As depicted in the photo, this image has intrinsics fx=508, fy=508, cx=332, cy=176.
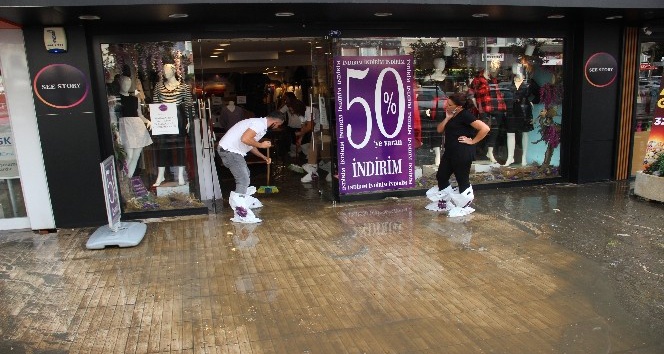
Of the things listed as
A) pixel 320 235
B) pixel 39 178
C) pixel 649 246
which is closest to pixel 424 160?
pixel 320 235

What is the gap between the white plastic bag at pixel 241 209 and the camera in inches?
268

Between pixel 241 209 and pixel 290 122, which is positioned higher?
pixel 290 122

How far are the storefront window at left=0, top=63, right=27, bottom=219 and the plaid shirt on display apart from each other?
6.82 m

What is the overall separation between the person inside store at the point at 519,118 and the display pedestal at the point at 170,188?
529 centimetres

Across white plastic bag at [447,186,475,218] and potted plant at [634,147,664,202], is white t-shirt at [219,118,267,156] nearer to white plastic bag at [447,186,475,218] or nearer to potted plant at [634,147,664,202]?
white plastic bag at [447,186,475,218]

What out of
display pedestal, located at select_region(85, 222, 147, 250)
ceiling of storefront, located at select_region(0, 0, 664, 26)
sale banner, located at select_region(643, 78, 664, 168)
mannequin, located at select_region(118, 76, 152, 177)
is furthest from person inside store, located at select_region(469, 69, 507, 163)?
display pedestal, located at select_region(85, 222, 147, 250)

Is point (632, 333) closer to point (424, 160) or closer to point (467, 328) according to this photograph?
point (467, 328)

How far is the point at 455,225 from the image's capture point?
6.46 meters

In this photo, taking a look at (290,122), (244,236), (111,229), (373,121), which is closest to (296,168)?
(290,122)

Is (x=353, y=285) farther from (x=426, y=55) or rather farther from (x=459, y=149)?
(x=426, y=55)

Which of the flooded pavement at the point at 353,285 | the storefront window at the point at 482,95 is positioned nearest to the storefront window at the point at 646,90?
the storefront window at the point at 482,95

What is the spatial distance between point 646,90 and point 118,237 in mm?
8626

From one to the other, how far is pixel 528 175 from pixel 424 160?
197cm

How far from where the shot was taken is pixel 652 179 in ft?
23.8
